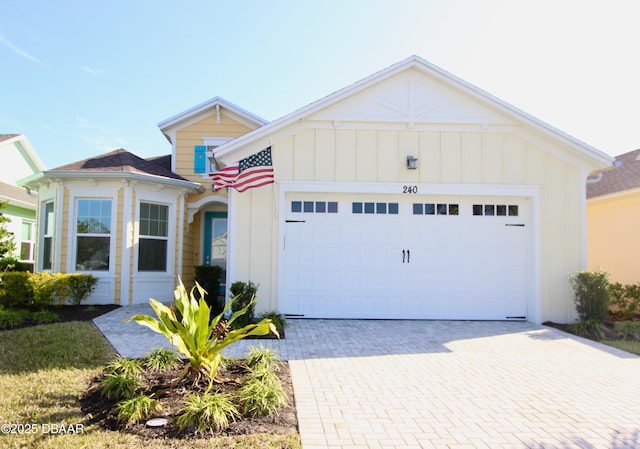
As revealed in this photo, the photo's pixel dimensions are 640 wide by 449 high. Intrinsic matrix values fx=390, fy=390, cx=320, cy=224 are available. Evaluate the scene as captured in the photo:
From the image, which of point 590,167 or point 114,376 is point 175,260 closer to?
point 114,376

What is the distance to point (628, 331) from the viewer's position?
279 inches

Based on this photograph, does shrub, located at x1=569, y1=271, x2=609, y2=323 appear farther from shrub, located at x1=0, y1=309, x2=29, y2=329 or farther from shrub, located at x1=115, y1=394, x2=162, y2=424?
shrub, located at x1=0, y1=309, x2=29, y2=329

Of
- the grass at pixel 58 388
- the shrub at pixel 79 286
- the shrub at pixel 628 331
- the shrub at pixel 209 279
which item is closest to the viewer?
the grass at pixel 58 388

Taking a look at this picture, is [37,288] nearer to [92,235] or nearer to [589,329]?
[92,235]

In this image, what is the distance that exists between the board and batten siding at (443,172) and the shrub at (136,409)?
15.2ft

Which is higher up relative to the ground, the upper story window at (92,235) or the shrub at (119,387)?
the upper story window at (92,235)

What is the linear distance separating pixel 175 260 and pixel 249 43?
612 centimetres

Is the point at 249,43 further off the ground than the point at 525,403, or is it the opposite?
the point at 249,43

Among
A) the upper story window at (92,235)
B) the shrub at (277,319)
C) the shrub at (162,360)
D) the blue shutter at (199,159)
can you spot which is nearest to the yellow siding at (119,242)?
the upper story window at (92,235)

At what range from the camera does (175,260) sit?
34.2 ft

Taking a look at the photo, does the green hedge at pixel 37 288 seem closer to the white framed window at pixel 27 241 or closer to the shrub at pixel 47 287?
the shrub at pixel 47 287

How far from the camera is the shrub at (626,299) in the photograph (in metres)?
8.65

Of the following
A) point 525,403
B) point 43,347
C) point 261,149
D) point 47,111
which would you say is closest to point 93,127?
point 47,111

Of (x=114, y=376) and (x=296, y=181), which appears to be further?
(x=296, y=181)
